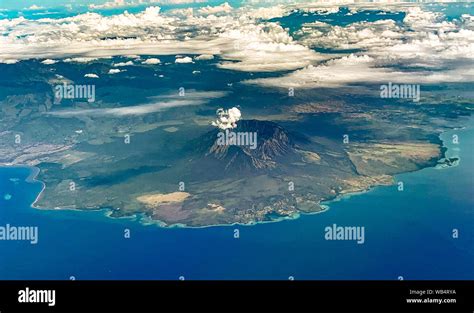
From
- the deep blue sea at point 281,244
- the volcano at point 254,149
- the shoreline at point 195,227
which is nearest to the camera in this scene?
the deep blue sea at point 281,244

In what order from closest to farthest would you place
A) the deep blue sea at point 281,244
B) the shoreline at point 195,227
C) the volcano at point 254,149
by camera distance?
the deep blue sea at point 281,244 → the volcano at point 254,149 → the shoreline at point 195,227

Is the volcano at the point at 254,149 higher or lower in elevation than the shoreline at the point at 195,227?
higher

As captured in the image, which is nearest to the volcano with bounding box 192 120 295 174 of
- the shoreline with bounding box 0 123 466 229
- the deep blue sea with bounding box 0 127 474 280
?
the shoreline with bounding box 0 123 466 229

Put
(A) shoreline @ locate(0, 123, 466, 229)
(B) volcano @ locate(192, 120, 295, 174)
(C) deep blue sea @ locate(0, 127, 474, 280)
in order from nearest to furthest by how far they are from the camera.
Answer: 1. (C) deep blue sea @ locate(0, 127, 474, 280)
2. (B) volcano @ locate(192, 120, 295, 174)
3. (A) shoreline @ locate(0, 123, 466, 229)

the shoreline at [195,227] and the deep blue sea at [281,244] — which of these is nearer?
the deep blue sea at [281,244]

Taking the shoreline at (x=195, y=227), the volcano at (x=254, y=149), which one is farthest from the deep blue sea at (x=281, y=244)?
the volcano at (x=254, y=149)

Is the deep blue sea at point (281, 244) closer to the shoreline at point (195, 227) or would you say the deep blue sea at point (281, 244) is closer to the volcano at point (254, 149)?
the shoreline at point (195, 227)

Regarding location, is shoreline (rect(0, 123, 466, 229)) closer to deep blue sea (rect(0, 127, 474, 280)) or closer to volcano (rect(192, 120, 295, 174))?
deep blue sea (rect(0, 127, 474, 280))

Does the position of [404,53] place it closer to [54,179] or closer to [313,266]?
[313,266]

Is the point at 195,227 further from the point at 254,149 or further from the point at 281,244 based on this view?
the point at 281,244
